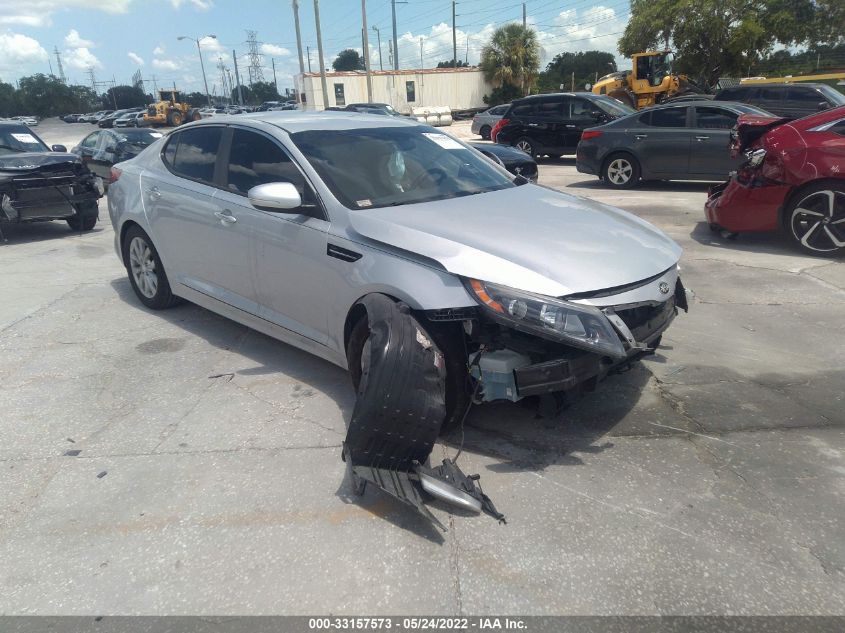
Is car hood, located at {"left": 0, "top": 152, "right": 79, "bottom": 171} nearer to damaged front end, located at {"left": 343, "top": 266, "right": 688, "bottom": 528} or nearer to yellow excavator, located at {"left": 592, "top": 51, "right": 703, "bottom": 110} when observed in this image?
damaged front end, located at {"left": 343, "top": 266, "right": 688, "bottom": 528}

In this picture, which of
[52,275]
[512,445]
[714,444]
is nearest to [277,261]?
[512,445]

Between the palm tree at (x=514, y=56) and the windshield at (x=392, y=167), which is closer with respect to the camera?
the windshield at (x=392, y=167)

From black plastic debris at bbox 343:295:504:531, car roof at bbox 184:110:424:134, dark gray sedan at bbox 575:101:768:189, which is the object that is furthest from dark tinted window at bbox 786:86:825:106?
black plastic debris at bbox 343:295:504:531

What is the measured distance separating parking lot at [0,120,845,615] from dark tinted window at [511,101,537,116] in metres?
12.8

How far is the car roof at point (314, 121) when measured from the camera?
455cm

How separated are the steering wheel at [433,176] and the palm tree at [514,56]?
45.3 metres

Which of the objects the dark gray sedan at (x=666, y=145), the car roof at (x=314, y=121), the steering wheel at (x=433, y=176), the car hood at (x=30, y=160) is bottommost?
the dark gray sedan at (x=666, y=145)

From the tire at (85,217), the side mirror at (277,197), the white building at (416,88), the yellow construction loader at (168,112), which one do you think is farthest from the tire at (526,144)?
the yellow construction loader at (168,112)

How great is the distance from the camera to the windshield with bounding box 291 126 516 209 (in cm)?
401

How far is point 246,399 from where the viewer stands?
168 inches

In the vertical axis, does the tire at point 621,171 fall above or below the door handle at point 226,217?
below

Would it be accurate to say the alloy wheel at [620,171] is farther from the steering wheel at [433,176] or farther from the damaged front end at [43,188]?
the damaged front end at [43,188]

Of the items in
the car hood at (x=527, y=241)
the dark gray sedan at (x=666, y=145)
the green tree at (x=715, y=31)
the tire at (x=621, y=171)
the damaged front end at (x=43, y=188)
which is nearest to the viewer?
the car hood at (x=527, y=241)

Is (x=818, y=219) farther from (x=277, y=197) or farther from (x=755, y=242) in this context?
(x=277, y=197)
